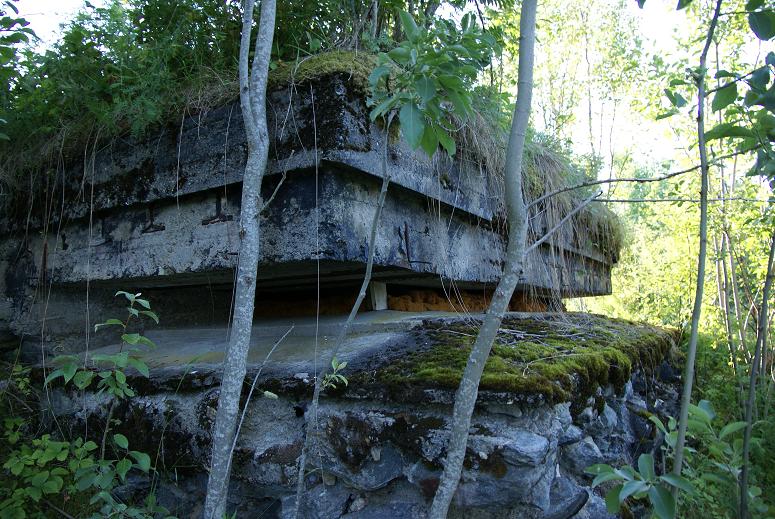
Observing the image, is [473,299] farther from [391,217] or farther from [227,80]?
[227,80]

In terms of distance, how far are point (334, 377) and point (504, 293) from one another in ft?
2.03

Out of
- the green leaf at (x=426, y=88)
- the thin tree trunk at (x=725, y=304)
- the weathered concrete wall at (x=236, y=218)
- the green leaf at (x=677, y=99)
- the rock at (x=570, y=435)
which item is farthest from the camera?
the thin tree trunk at (x=725, y=304)

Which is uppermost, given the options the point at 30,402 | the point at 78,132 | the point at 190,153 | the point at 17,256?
the point at 78,132

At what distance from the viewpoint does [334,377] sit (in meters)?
1.76

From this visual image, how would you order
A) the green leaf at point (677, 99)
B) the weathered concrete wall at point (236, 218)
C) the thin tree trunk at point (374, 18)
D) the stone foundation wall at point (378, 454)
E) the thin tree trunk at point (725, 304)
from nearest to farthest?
the green leaf at point (677, 99) → the stone foundation wall at point (378, 454) → the weathered concrete wall at point (236, 218) → the thin tree trunk at point (374, 18) → the thin tree trunk at point (725, 304)

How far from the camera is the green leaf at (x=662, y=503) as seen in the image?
3.88 feet

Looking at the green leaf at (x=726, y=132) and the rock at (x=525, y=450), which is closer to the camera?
the green leaf at (x=726, y=132)

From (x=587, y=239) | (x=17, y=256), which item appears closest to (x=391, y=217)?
(x=17, y=256)

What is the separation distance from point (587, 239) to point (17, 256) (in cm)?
352

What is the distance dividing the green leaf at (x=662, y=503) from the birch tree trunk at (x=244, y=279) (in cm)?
113

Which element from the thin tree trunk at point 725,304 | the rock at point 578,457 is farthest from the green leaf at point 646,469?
the thin tree trunk at point 725,304

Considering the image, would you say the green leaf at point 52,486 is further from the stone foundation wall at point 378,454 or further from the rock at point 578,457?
the rock at point 578,457

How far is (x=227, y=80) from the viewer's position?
232 cm

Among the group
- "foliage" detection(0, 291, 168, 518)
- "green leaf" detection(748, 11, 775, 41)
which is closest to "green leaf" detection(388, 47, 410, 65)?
"green leaf" detection(748, 11, 775, 41)
